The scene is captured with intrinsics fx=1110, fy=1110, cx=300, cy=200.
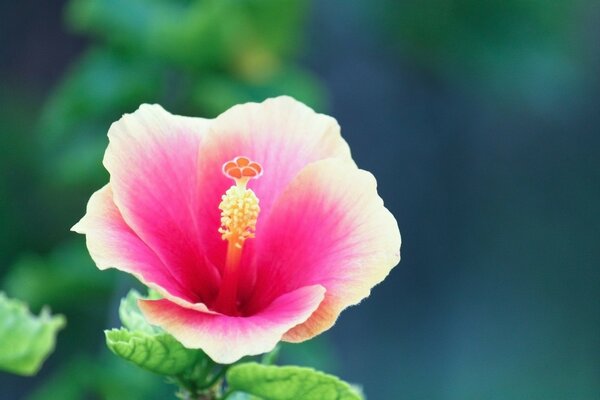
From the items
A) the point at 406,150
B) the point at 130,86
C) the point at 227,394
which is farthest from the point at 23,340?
the point at 406,150

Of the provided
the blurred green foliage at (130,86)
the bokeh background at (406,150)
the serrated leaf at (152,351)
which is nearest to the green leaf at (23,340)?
the serrated leaf at (152,351)

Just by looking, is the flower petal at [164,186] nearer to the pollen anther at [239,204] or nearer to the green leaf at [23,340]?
the pollen anther at [239,204]

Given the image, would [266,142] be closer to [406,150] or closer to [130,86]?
[130,86]

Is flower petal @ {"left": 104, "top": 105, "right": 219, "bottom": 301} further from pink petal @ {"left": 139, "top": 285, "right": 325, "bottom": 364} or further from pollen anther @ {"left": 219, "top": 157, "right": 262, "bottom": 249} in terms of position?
pink petal @ {"left": 139, "top": 285, "right": 325, "bottom": 364}

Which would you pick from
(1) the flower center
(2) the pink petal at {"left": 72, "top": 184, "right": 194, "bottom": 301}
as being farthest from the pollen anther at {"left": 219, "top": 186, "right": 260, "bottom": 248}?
(2) the pink petal at {"left": 72, "top": 184, "right": 194, "bottom": 301}

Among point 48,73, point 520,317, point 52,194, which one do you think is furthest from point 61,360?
point 520,317

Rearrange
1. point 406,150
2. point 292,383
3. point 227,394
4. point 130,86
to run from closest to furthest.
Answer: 1. point 292,383
2. point 227,394
3. point 130,86
4. point 406,150
